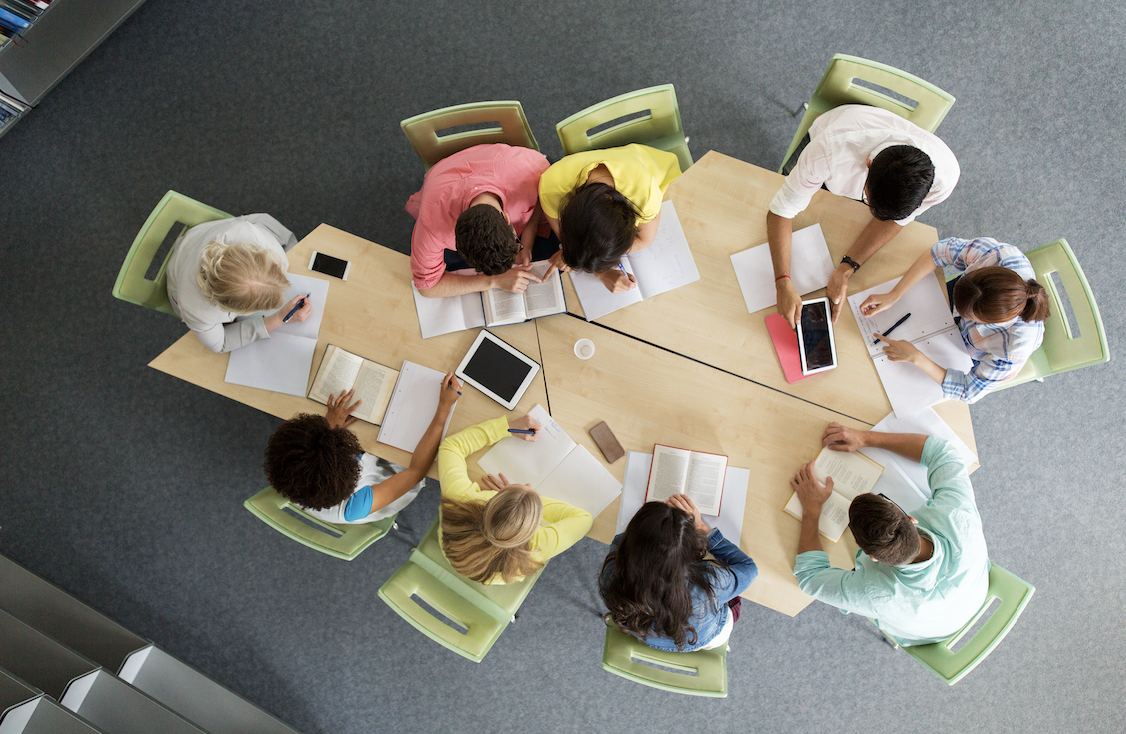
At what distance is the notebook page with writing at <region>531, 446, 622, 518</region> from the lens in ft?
6.59

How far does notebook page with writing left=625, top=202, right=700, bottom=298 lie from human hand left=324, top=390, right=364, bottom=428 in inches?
44.2

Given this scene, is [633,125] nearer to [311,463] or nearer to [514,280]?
[514,280]

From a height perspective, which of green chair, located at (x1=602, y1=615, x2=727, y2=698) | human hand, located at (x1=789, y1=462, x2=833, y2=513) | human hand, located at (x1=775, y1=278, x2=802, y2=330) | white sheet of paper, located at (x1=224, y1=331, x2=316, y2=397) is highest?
human hand, located at (x1=775, y1=278, x2=802, y2=330)

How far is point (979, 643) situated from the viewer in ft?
6.17

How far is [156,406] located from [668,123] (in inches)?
111

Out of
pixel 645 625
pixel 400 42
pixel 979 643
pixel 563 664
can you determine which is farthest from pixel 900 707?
pixel 400 42

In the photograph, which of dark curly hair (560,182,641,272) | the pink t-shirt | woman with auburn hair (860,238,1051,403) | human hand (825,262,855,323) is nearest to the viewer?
dark curly hair (560,182,641,272)

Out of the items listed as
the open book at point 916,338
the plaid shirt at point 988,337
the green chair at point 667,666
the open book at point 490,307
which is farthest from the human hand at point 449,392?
the plaid shirt at point 988,337

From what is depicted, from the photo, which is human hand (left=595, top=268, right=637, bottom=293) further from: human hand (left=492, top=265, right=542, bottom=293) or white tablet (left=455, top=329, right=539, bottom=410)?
white tablet (left=455, top=329, right=539, bottom=410)

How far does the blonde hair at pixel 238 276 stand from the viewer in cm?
183

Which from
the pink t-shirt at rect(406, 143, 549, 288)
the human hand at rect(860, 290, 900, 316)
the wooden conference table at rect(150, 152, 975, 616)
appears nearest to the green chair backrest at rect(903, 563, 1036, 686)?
the wooden conference table at rect(150, 152, 975, 616)

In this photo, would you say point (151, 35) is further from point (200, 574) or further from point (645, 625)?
point (645, 625)

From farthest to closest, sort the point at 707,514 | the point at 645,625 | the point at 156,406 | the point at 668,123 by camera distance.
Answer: the point at 156,406 → the point at 668,123 → the point at 707,514 → the point at 645,625

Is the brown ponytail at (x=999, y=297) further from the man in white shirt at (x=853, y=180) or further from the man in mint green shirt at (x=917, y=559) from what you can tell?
the man in mint green shirt at (x=917, y=559)
